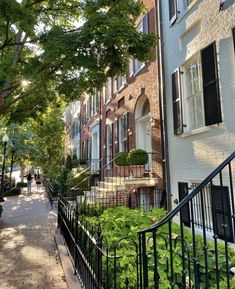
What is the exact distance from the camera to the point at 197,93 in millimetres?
6254

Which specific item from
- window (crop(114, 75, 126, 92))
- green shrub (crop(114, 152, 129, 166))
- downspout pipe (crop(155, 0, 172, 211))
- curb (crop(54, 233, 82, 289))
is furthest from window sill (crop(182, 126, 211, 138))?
window (crop(114, 75, 126, 92))

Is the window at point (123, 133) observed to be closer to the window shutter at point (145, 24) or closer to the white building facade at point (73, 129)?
the window shutter at point (145, 24)

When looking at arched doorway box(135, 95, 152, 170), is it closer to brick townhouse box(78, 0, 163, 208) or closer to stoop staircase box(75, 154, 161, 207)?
brick townhouse box(78, 0, 163, 208)

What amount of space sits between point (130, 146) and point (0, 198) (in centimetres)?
706

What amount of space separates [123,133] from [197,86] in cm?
544

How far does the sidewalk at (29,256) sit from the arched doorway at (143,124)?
441 centimetres

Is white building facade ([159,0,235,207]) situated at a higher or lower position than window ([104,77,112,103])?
lower

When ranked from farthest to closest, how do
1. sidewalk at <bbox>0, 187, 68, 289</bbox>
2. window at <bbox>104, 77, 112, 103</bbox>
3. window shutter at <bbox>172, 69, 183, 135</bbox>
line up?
window at <bbox>104, 77, 112, 103</bbox>
window shutter at <bbox>172, 69, 183, 135</bbox>
sidewalk at <bbox>0, 187, 68, 289</bbox>

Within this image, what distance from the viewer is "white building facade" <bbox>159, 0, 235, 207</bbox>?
5.19 m

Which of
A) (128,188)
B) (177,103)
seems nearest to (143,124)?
(128,188)

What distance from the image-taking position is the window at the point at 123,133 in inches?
431

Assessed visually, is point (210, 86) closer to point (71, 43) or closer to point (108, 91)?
point (71, 43)

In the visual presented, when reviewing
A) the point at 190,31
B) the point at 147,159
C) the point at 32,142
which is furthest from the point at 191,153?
the point at 32,142

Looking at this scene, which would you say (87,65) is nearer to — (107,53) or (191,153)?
(107,53)
